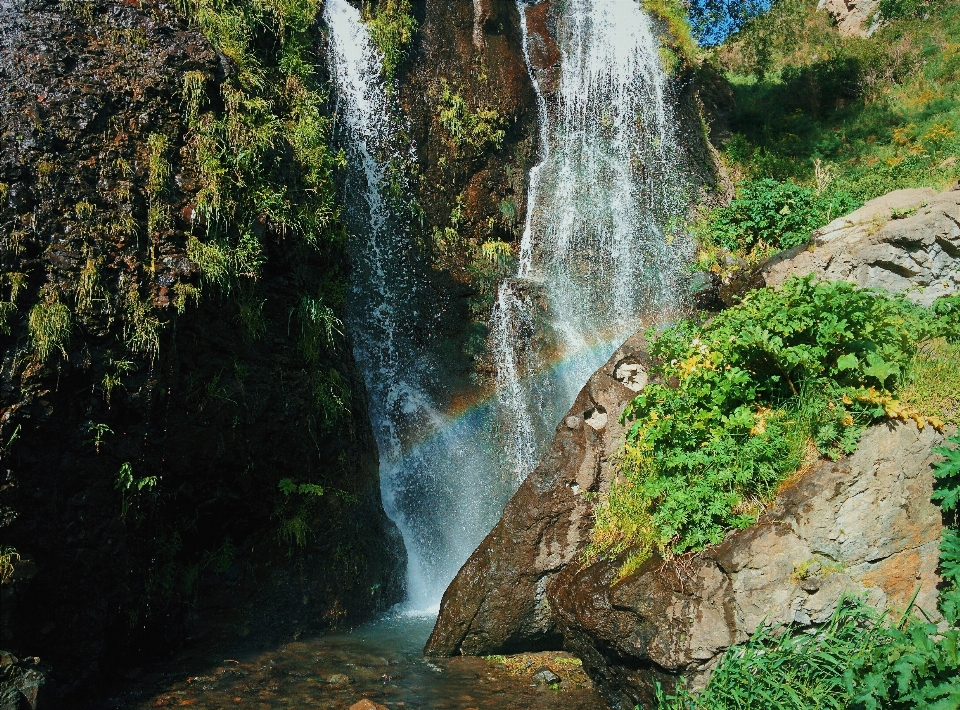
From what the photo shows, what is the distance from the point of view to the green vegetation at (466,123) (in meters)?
13.6

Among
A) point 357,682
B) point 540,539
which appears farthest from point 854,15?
point 357,682

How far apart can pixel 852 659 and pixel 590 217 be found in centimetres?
1079

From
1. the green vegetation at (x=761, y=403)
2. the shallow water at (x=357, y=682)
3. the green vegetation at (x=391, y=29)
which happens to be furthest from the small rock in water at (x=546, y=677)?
the green vegetation at (x=391, y=29)

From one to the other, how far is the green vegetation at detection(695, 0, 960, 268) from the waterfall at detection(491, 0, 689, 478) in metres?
1.30

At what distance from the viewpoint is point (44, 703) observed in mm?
5562

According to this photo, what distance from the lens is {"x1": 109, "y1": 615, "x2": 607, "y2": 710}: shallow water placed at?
593cm

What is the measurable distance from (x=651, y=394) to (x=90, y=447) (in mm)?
5001

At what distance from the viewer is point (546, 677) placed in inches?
248

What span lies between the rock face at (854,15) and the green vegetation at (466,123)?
44.3 ft

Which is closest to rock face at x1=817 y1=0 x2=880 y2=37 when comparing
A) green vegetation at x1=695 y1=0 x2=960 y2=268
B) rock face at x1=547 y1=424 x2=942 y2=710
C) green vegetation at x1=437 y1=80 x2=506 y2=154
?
green vegetation at x1=695 y1=0 x2=960 y2=268

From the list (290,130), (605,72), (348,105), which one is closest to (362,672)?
(290,130)

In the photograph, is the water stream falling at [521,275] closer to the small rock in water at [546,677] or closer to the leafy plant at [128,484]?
the small rock in water at [546,677]

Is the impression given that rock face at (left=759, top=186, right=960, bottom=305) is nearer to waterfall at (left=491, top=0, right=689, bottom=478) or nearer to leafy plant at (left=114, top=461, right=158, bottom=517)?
waterfall at (left=491, top=0, right=689, bottom=478)

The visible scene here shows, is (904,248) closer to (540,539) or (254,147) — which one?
(540,539)
